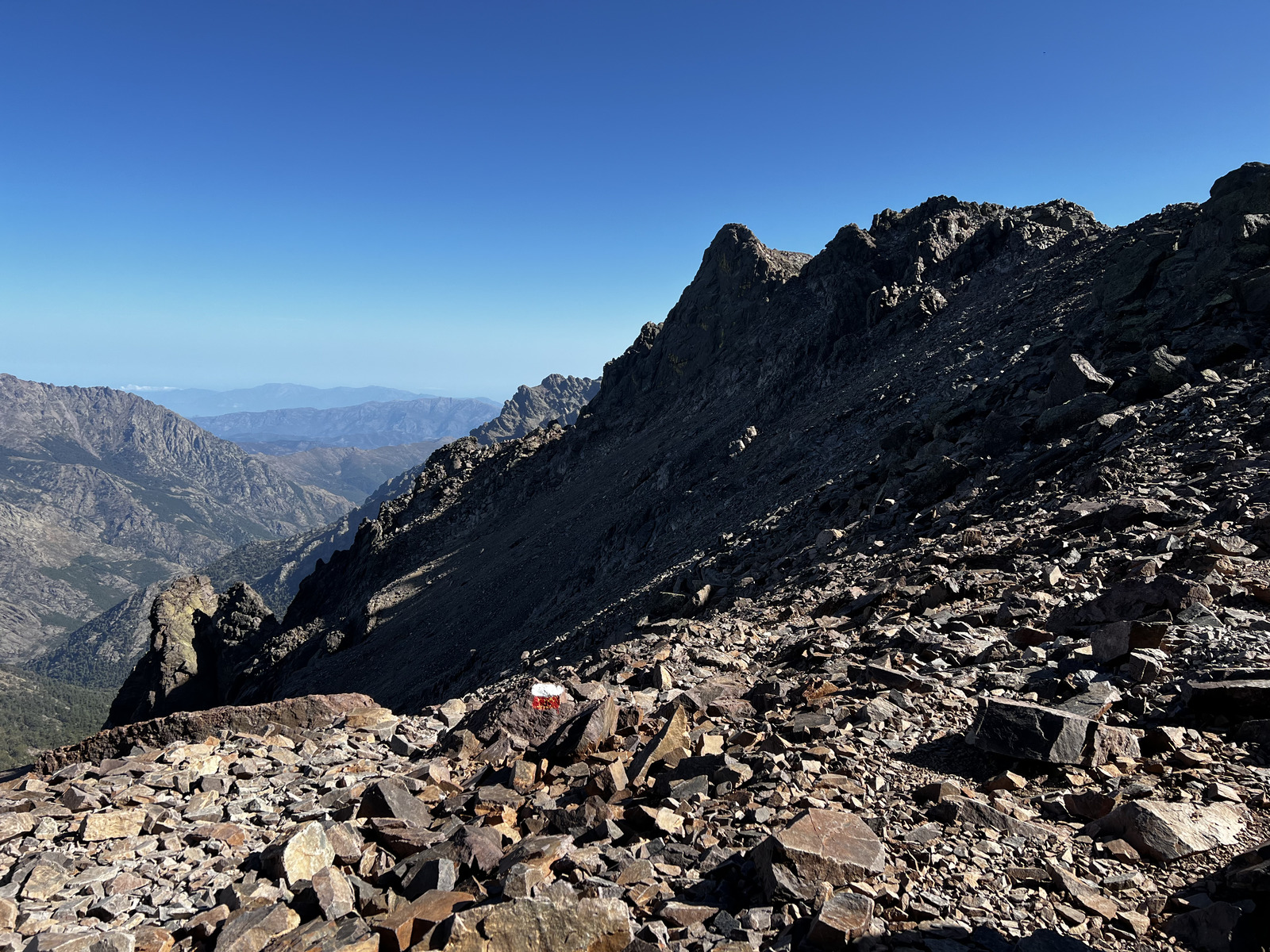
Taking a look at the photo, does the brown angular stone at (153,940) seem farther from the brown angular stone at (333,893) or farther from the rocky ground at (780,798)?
the brown angular stone at (333,893)

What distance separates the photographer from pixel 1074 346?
88.3ft

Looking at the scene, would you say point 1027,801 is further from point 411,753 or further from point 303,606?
point 303,606

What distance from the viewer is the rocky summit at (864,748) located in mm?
5367

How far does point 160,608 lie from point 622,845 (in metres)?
98.2

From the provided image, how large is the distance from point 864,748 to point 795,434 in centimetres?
3255

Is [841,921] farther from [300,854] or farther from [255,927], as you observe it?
[300,854]

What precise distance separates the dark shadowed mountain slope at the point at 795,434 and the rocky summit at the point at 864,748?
278mm

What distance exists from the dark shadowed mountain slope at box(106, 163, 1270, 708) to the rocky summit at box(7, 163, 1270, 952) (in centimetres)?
28

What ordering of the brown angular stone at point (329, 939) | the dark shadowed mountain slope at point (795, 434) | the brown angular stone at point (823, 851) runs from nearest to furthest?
the brown angular stone at point (329, 939), the brown angular stone at point (823, 851), the dark shadowed mountain slope at point (795, 434)

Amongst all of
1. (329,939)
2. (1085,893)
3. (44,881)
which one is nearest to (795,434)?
(1085,893)

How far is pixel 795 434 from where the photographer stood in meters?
39.3

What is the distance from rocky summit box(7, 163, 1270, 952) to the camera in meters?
5.37

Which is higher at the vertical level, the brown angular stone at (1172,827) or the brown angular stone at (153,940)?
the brown angular stone at (1172,827)

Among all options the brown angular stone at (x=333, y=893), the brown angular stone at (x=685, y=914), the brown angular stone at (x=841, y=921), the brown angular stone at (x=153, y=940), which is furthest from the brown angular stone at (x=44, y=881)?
the brown angular stone at (x=841, y=921)
